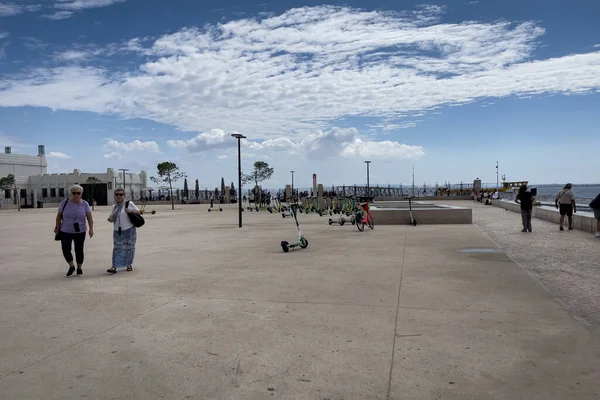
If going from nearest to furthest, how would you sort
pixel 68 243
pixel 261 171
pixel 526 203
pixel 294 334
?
pixel 294 334, pixel 68 243, pixel 526 203, pixel 261 171

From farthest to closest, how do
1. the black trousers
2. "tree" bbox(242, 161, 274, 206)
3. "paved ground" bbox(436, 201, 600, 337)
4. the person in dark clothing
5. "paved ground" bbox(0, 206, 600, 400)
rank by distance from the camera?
"tree" bbox(242, 161, 274, 206) < the person in dark clothing < the black trousers < "paved ground" bbox(436, 201, 600, 337) < "paved ground" bbox(0, 206, 600, 400)

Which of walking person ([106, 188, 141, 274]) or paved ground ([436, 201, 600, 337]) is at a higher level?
walking person ([106, 188, 141, 274])

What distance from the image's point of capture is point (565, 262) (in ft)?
28.5

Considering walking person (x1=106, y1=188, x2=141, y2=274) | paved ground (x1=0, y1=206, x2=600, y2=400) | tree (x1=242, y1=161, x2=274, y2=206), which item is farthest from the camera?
tree (x1=242, y1=161, x2=274, y2=206)

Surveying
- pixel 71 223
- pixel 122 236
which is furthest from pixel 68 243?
pixel 122 236

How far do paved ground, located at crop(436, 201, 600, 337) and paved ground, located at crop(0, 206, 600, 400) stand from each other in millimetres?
264

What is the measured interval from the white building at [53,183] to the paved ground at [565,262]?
61615 mm

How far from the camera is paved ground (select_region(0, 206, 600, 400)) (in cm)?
344

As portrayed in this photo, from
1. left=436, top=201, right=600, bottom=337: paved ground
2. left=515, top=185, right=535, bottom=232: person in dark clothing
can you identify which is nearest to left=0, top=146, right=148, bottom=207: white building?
left=515, top=185, right=535, bottom=232: person in dark clothing

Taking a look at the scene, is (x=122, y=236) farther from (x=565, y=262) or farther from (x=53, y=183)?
(x=53, y=183)

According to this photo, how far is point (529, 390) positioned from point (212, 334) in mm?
2846

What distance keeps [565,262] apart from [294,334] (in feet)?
21.3

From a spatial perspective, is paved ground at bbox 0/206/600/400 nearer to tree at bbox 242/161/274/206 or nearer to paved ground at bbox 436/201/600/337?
paved ground at bbox 436/201/600/337

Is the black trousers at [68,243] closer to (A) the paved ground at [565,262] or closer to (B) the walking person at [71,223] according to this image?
(B) the walking person at [71,223]
